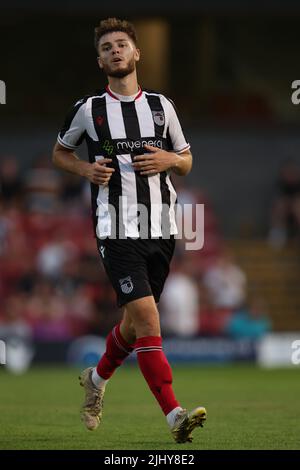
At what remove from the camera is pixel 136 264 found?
6938 mm

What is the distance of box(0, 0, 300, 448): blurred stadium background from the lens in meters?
16.5

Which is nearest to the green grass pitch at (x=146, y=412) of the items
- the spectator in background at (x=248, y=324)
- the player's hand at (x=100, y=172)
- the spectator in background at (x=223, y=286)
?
the player's hand at (x=100, y=172)

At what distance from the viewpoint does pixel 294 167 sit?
20047 millimetres

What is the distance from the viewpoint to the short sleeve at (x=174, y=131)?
23.7 ft

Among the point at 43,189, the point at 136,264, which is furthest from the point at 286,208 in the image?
the point at 136,264

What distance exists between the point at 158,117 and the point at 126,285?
1.11 metres

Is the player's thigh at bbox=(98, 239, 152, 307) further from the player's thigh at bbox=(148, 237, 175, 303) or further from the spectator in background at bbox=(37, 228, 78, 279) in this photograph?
the spectator in background at bbox=(37, 228, 78, 279)

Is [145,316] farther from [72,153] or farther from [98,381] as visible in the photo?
[72,153]

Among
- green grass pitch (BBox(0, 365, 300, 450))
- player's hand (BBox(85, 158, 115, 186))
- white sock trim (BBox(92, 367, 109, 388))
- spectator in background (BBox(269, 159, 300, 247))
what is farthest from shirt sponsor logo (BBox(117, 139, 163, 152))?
spectator in background (BBox(269, 159, 300, 247))

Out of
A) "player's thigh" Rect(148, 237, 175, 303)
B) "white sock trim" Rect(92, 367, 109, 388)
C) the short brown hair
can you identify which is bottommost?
"white sock trim" Rect(92, 367, 109, 388)

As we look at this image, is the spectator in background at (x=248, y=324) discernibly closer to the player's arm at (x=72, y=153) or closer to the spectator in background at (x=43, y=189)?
the spectator in background at (x=43, y=189)

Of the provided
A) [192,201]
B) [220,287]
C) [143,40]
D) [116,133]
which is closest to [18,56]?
[143,40]

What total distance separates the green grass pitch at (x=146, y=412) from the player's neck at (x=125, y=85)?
2.17 m

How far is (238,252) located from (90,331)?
468 cm
